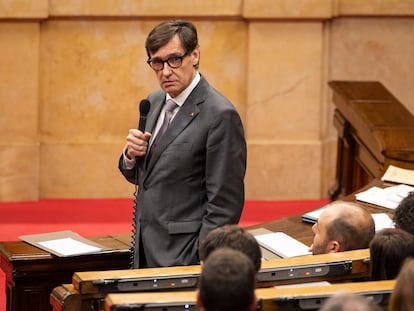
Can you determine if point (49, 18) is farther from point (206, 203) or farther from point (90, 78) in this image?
point (206, 203)

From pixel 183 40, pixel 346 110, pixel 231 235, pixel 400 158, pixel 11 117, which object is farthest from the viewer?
pixel 11 117

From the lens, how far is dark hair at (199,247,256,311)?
312 cm

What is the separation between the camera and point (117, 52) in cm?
994

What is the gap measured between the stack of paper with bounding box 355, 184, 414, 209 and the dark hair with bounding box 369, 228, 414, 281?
6.99ft

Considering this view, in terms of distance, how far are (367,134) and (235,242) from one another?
397 cm

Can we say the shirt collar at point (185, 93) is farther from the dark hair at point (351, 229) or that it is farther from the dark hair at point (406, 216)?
the dark hair at point (406, 216)

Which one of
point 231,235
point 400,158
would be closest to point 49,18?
point 400,158

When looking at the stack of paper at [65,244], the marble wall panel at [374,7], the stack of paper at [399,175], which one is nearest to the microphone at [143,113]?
the stack of paper at [65,244]

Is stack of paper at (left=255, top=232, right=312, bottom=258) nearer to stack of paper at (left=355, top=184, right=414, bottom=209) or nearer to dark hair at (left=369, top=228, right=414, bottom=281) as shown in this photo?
stack of paper at (left=355, top=184, right=414, bottom=209)

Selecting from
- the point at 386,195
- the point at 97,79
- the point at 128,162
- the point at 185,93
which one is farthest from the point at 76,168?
the point at 185,93

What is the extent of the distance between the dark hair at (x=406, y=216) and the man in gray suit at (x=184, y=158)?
2.42 ft

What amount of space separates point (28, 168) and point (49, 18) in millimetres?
1389

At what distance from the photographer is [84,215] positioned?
30.8ft

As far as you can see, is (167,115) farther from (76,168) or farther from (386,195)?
(76,168)
